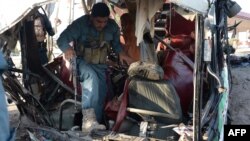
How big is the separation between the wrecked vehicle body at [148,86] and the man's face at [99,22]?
0.27m

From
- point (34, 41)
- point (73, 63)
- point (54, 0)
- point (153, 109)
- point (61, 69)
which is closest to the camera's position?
point (54, 0)

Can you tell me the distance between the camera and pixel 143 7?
4.42m

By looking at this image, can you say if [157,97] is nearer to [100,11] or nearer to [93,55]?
[93,55]

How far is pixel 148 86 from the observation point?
15.6ft

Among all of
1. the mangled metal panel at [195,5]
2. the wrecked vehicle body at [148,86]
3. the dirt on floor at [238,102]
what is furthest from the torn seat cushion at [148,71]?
the dirt on floor at [238,102]

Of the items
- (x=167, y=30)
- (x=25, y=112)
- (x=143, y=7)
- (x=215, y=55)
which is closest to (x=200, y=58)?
(x=143, y=7)

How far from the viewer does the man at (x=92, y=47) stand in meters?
5.04

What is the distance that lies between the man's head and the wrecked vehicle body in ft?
0.54

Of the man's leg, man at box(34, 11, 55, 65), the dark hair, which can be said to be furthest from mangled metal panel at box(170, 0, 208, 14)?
man at box(34, 11, 55, 65)

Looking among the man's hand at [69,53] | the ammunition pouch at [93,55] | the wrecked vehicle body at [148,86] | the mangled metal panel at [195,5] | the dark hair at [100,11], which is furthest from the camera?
the ammunition pouch at [93,55]

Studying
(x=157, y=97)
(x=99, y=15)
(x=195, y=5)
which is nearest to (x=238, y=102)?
(x=157, y=97)

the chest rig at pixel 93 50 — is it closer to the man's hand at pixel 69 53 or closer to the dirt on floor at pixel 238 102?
the man's hand at pixel 69 53

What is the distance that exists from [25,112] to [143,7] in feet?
7.37

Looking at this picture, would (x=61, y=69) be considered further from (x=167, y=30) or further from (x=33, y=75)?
(x=167, y=30)
